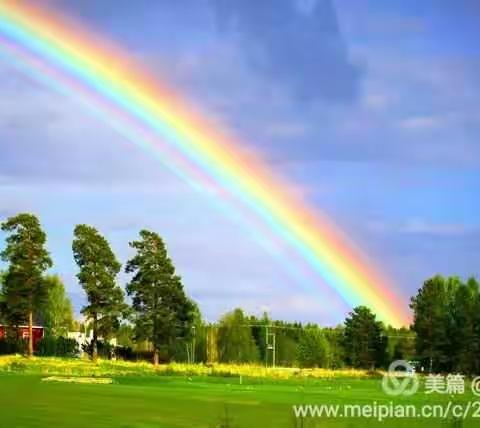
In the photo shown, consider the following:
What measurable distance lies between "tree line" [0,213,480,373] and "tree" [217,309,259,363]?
8 cm

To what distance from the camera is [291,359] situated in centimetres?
7112

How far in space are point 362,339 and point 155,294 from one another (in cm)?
1961

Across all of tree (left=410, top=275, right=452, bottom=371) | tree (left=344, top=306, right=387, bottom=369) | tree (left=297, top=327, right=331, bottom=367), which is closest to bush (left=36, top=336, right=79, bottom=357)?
tree (left=297, top=327, right=331, bottom=367)

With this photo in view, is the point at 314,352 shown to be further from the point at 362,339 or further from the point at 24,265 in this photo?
the point at 24,265

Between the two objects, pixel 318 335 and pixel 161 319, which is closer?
pixel 161 319

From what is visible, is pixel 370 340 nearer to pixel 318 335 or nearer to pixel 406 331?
pixel 318 335

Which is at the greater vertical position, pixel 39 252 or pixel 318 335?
pixel 39 252

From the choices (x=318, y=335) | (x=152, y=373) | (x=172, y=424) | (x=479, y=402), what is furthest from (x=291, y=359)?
(x=172, y=424)

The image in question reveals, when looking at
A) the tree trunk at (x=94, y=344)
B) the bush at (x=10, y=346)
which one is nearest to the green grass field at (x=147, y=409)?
the tree trunk at (x=94, y=344)

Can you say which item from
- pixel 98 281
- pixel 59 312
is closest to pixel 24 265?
pixel 98 281

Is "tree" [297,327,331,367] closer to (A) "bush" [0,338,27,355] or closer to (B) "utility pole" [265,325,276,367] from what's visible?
(B) "utility pole" [265,325,276,367]

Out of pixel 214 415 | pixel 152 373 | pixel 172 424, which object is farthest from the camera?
pixel 152 373

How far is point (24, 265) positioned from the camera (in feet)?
187

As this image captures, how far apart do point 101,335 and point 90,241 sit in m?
6.94
